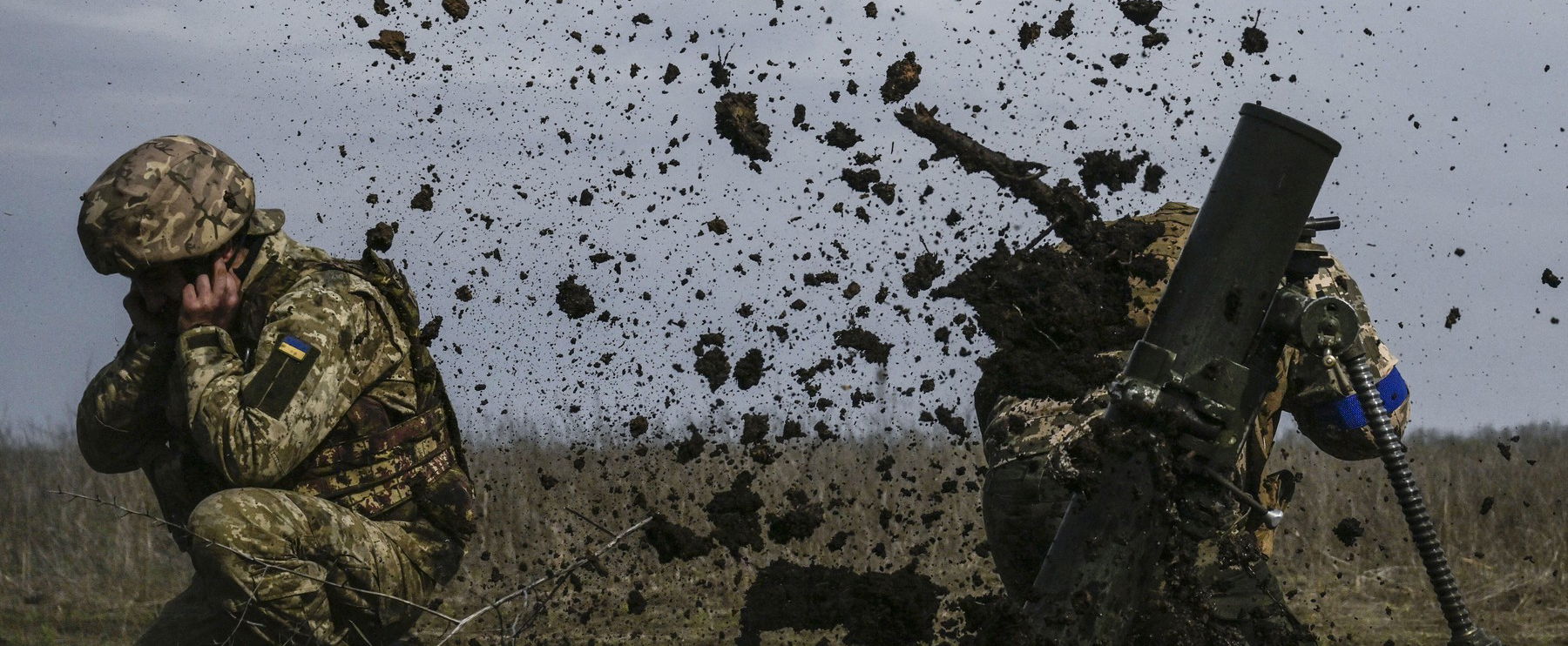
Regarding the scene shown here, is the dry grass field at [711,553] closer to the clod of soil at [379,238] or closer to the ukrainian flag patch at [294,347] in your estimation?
the clod of soil at [379,238]

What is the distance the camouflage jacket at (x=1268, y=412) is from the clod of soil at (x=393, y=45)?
101 inches

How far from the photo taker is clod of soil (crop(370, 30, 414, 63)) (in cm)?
513

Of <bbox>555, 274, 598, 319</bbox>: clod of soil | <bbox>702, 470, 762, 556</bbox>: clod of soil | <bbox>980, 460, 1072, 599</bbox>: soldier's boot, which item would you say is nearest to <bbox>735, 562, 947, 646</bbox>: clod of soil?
<bbox>702, 470, 762, 556</bbox>: clod of soil

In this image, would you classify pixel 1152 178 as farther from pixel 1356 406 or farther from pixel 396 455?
pixel 396 455

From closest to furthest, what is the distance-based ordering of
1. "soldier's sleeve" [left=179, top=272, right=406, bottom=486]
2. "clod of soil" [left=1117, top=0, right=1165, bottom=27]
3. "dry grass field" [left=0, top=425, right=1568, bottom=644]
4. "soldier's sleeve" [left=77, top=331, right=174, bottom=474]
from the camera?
"soldier's sleeve" [left=179, top=272, right=406, bottom=486], "soldier's sleeve" [left=77, top=331, right=174, bottom=474], "clod of soil" [left=1117, top=0, right=1165, bottom=27], "dry grass field" [left=0, top=425, right=1568, bottom=644]

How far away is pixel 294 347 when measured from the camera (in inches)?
155

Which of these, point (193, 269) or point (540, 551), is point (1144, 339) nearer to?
point (193, 269)

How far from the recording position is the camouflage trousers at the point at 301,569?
12.9 feet

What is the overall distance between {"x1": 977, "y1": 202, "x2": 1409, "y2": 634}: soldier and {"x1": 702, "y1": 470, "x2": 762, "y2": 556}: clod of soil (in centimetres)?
101

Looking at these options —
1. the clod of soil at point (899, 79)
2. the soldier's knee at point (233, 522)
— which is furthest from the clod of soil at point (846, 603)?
the soldier's knee at point (233, 522)

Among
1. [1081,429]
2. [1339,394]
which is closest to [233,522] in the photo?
[1081,429]

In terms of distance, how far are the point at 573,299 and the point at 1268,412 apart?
2531 millimetres

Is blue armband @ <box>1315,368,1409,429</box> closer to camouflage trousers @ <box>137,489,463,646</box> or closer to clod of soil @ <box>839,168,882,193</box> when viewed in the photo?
clod of soil @ <box>839,168,882,193</box>

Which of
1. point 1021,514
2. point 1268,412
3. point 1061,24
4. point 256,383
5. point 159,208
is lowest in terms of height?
point 256,383
